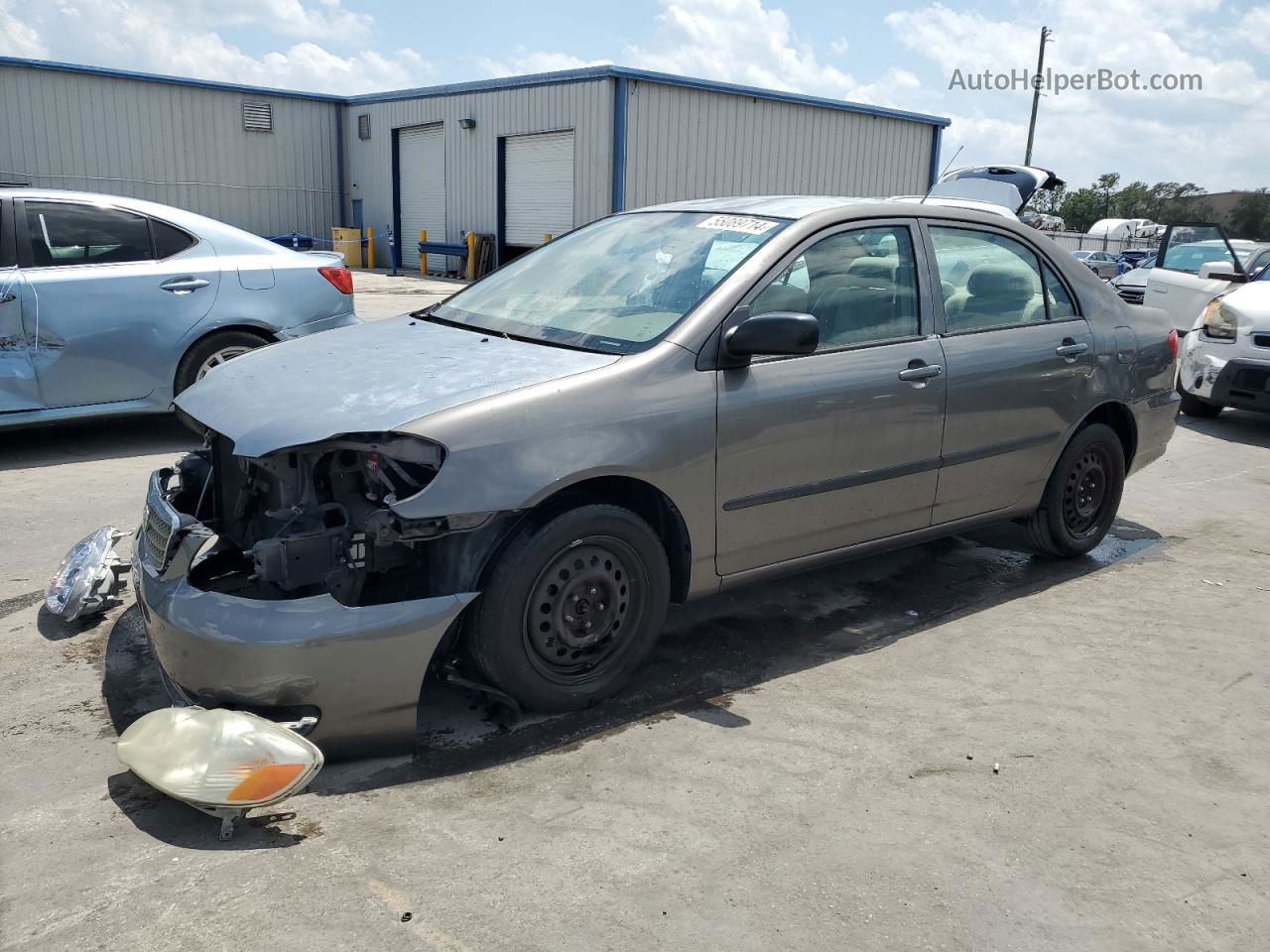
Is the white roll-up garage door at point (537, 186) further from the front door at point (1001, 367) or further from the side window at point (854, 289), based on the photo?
the side window at point (854, 289)

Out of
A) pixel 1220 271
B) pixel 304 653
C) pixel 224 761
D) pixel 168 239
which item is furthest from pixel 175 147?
pixel 224 761

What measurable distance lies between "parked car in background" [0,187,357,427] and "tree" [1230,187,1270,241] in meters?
52.5

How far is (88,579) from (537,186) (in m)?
19.2

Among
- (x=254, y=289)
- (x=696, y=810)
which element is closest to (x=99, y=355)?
(x=254, y=289)

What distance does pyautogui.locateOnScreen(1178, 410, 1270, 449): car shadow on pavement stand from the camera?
914 centimetres

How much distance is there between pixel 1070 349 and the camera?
16.1 feet

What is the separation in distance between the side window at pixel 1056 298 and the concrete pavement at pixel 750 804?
4.50 ft

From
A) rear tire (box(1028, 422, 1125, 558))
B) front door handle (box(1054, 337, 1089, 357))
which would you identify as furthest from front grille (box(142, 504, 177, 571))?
rear tire (box(1028, 422, 1125, 558))

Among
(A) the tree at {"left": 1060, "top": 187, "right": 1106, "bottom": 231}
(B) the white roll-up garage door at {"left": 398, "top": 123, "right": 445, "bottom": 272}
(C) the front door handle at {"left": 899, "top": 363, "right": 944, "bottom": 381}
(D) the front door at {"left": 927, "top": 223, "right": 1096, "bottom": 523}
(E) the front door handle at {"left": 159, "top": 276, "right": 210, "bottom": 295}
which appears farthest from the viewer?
(A) the tree at {"left": 1060, "top": 187, "right": 1106, "bottom": 231}

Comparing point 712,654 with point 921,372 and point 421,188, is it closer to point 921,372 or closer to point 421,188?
Result: point 921,372

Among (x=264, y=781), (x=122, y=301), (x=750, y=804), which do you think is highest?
(x=122, y=301)

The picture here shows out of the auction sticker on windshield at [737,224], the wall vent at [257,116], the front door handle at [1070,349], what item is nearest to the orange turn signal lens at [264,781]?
the auction sticker on windshield at [737,224]

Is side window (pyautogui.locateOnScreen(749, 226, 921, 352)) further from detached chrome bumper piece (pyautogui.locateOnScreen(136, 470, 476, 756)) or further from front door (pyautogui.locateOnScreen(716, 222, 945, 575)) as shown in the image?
detached chrome bumper piece (pyautogui.locateOnScreen(136, 470, 476, 756))

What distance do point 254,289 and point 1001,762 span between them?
18.3ft
